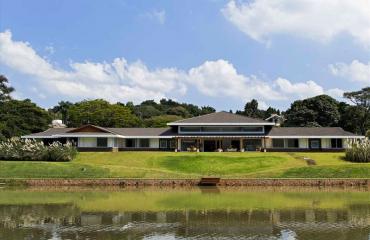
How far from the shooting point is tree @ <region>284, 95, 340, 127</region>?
8425cm

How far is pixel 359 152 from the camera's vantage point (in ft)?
161

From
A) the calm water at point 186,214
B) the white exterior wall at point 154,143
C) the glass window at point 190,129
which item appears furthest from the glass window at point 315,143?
the calm water at point 186,214

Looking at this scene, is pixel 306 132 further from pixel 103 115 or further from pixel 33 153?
pixel 103 115

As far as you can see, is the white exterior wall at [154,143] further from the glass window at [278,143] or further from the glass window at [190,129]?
the glass window at [278,143]

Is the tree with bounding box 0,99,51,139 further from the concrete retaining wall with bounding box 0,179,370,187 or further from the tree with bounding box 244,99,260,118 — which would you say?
the tree with bounding box 244,99,260,118

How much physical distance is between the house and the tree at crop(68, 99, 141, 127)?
2576cm

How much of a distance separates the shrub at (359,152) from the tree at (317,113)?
108ft

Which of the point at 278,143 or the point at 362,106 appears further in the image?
the point at 362,106

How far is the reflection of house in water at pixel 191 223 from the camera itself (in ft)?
62.5

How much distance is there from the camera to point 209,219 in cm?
2286

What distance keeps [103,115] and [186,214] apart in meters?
65.9

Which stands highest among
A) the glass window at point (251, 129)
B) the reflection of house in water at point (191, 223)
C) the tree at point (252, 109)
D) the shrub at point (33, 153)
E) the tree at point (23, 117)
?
the tree at point (252, 109)

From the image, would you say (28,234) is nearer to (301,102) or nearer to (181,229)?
(181,229)

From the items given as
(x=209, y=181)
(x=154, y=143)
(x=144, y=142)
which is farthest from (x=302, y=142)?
(x=209, y=181)
